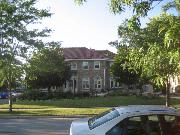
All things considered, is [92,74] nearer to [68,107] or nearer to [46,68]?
[68,107]

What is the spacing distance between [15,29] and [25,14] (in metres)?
1.29

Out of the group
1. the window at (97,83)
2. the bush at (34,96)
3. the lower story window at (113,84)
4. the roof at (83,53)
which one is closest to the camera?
the bush at (34,96)

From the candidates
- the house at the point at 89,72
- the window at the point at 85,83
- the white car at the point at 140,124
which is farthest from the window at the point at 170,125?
the window at the point at 85,83

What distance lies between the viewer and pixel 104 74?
70688 millimetres

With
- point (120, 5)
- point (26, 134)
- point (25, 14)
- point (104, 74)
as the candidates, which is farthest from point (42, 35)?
point (104, 74)

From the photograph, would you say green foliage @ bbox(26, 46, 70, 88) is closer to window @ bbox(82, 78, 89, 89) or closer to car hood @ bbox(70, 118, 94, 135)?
window @ bbox(82, 78, 89, 89)

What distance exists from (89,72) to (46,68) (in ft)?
134

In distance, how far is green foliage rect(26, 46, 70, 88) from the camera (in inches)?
1184

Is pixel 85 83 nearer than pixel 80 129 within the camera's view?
No

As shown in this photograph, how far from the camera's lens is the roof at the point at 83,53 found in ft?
231

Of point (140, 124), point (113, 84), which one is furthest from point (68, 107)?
point (113, 84)

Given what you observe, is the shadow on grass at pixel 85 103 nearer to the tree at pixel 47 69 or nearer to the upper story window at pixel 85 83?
the tree at pixel 47 69

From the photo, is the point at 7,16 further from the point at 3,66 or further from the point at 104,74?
the point at 104,74

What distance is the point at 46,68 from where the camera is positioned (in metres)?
30.6
